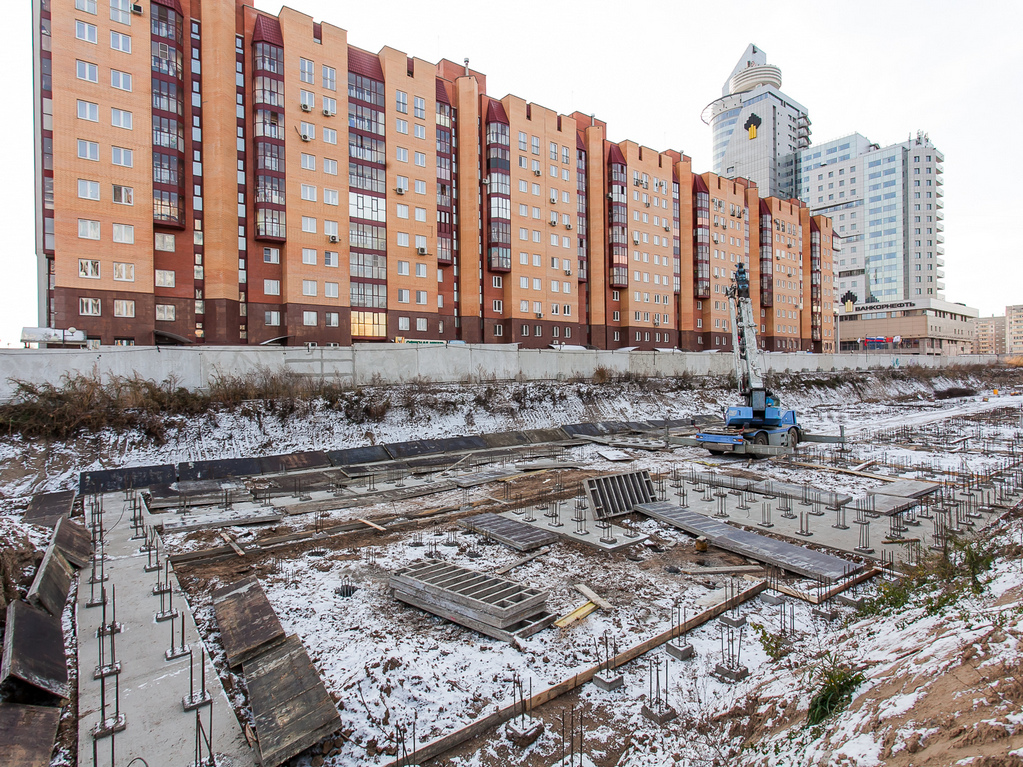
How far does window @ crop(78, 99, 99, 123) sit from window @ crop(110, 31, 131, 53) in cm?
421

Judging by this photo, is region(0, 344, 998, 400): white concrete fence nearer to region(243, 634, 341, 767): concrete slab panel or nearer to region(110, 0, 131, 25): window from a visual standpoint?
region(243, 634, 341, 767): concrete slab panel

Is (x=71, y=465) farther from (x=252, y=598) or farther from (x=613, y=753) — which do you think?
(x=613, y=753)

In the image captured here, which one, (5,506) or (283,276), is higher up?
(283,276)

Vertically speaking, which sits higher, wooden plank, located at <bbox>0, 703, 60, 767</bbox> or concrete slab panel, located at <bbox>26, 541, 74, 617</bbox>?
concrete slab panel, located at <bbox>26, 541, 74, 617</bbox>

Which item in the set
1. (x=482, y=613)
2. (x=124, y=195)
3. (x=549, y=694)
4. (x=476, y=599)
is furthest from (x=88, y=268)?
(x=549, y=694)

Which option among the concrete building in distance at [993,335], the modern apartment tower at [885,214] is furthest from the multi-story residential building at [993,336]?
the modern apartment tower at [885,214]

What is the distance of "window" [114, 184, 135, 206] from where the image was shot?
32.4 meters

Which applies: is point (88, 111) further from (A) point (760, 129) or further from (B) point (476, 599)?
(A) point (760, 129)

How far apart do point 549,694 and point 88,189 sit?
40.1 meters

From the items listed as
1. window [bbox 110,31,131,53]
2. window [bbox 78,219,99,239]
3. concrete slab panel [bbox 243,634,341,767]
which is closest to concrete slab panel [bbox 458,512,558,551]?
concrete slab panel [bbox 243,634,341,767]

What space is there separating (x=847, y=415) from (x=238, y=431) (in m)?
42.0

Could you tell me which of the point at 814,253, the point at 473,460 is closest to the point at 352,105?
the point at 473,460

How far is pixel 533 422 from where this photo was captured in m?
29.7

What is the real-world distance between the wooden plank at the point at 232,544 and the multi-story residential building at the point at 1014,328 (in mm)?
241739
